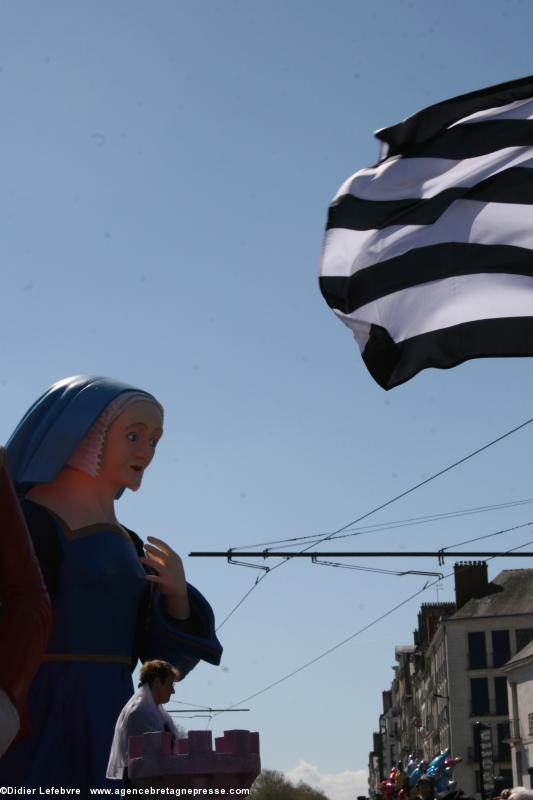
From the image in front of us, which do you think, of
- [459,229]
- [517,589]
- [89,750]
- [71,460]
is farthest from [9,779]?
[517,589]

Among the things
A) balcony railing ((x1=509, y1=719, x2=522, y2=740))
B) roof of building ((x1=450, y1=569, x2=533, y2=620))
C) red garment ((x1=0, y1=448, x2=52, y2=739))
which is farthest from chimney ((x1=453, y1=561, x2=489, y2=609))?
→ red garment ((x1=0, y1=448, x2=52, y2=739))

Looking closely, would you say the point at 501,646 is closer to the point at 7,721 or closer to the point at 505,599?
the point at 505,599

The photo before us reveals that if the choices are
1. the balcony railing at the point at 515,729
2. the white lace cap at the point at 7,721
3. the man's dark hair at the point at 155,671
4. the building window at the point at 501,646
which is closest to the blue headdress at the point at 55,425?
the man's dark hair at the point at 155,671

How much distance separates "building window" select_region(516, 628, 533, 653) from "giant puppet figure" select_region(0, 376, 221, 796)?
6587 centimetres

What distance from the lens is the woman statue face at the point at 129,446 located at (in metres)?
6.70

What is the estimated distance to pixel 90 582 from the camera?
6.26 meters

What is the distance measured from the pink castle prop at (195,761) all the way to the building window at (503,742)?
64.1 meters

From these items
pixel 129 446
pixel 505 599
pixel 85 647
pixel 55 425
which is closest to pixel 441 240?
pixel 129 446

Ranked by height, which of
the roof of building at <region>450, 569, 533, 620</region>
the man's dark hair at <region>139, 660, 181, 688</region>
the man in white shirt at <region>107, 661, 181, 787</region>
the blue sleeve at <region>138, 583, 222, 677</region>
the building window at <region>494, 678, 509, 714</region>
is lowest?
the man in white shirt at <region>107, 661, 181, 787</region>

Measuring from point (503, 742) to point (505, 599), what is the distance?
8.17 m

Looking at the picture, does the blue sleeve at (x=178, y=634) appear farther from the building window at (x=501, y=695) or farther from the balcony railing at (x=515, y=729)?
the building window at (x=501, y=695)

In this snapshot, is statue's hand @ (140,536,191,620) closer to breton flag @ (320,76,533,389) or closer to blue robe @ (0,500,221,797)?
blue robe @ (0,500,221,797)

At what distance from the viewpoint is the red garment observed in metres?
3.58

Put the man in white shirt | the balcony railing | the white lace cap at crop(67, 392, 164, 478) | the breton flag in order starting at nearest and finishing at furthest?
the man in white shirt
the white lace cap at crop(67, 392, 164, 478)
the breton flag
the balcony railing
